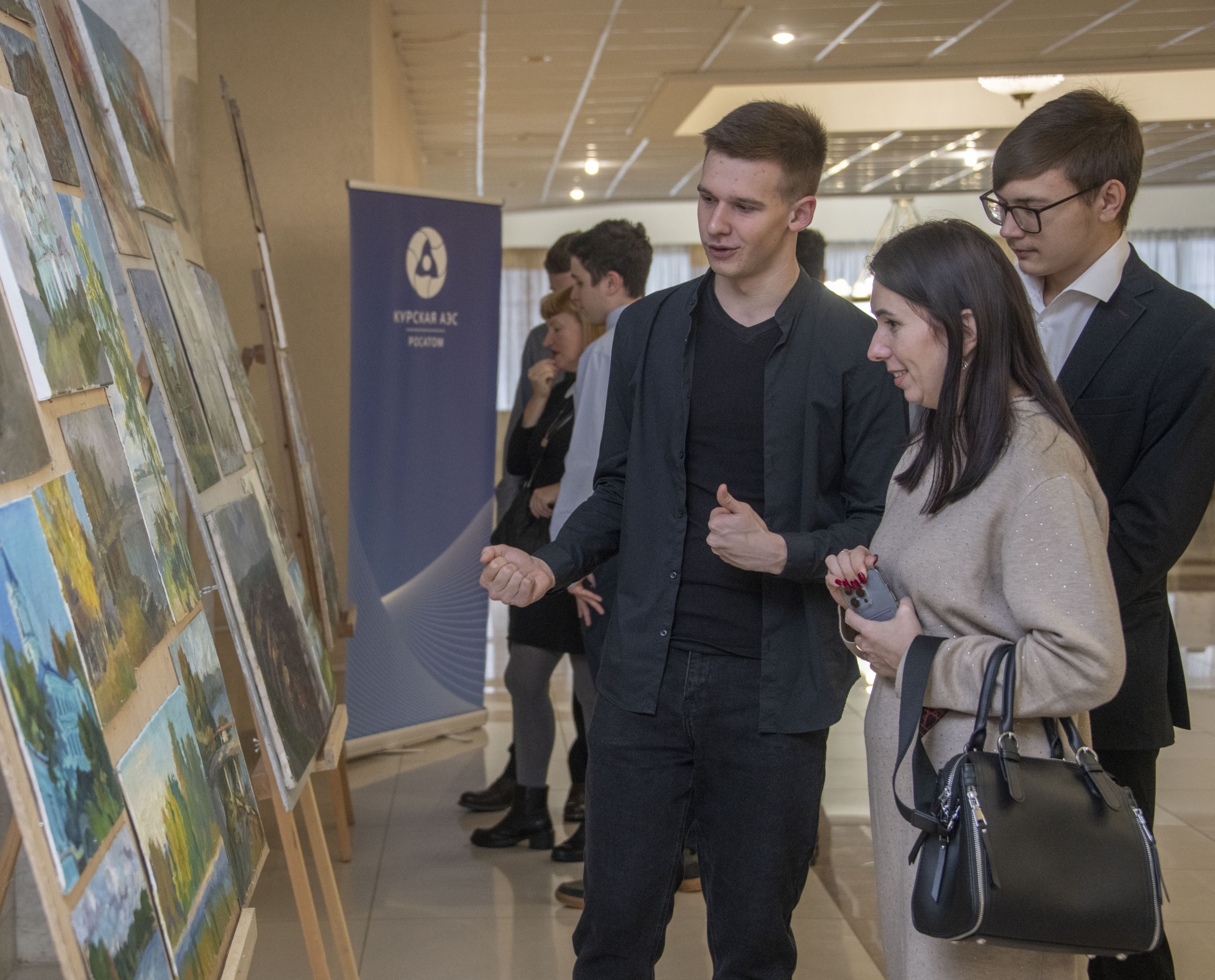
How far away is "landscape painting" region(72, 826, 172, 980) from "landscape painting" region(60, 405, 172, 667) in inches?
10.0

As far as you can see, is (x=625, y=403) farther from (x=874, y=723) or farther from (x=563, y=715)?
(x=563, y=715)

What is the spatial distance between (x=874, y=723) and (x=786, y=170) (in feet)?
2.82

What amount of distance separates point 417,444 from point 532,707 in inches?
57.5

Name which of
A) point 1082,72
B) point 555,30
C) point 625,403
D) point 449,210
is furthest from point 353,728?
point 1082,72

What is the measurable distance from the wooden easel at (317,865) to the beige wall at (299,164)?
113 inches

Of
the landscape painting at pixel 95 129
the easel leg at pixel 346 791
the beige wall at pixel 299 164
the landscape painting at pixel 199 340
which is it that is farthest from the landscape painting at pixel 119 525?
the beige wall at pixel 299 164

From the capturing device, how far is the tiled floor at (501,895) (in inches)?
115

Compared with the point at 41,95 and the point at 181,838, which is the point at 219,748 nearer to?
the point at 181,838

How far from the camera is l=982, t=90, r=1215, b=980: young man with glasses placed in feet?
6.13

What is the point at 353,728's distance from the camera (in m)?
4.65

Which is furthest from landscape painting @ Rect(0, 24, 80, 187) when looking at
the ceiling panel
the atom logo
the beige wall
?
the ceiling panel

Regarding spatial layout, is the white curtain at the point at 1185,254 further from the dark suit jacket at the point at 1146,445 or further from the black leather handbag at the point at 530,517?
the dark suit jacket at the point at 1146,445

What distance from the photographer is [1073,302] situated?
2.00m

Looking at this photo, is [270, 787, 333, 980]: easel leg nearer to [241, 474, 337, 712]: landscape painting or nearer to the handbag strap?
[241, 474, 337, 712]: landscape painting
